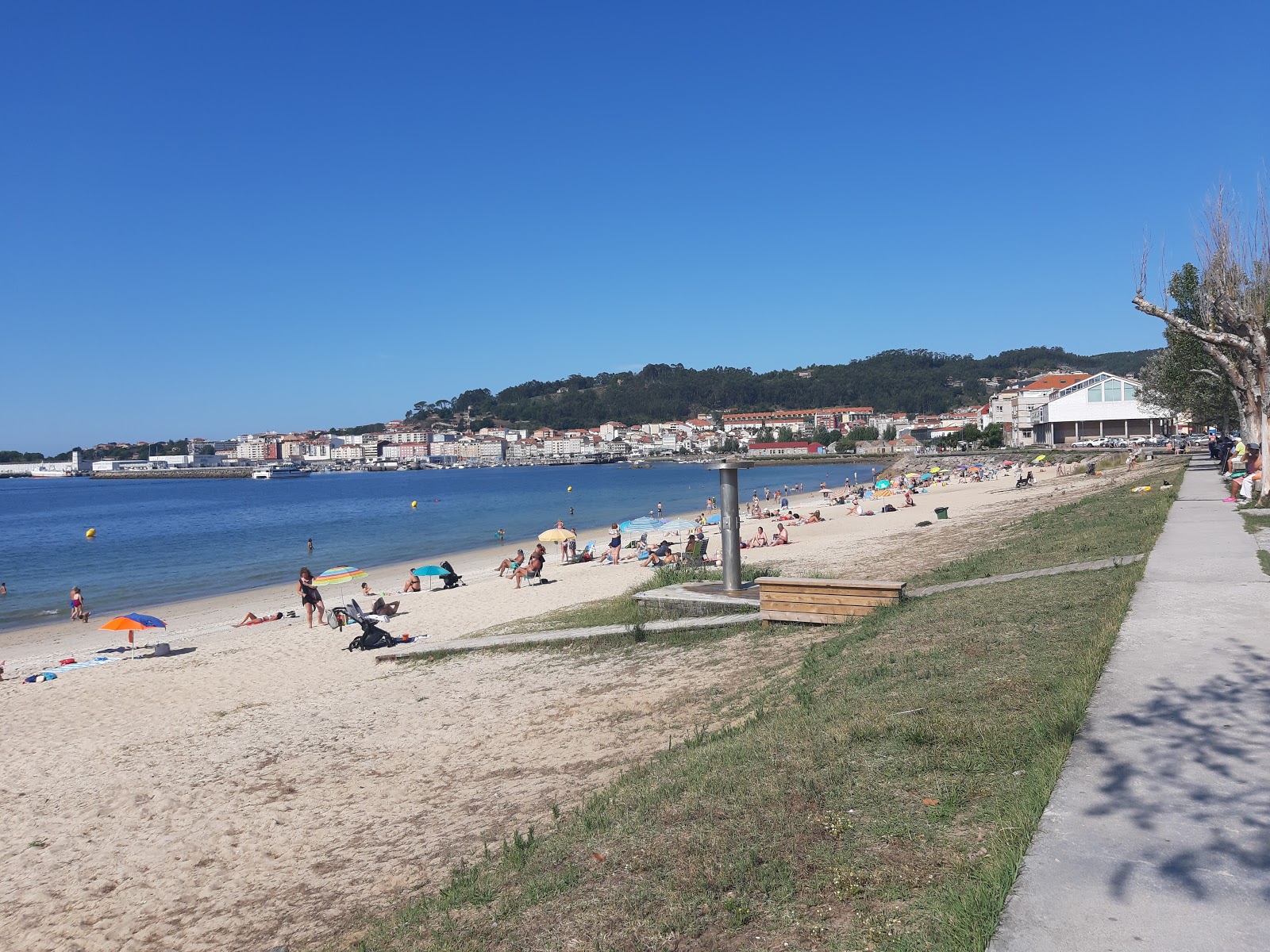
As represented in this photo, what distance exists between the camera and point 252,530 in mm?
52719

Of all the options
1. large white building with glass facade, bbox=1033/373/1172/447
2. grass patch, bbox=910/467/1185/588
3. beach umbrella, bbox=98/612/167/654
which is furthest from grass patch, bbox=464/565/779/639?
large white building with glass facade, bbox=1033/373/1172/447

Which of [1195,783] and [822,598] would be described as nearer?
[1195,783]

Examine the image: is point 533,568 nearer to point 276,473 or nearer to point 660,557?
point 660,557

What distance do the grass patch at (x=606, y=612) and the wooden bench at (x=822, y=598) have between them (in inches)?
85.0

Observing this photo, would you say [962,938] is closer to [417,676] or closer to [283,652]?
[417,676]

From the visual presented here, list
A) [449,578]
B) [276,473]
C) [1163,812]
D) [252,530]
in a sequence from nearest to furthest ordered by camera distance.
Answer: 1. [1163,812]
2. [449,578]
3. [252,530]
4. [276,473]

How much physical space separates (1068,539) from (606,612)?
7239 mm

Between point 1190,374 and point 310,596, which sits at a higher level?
point 1190,374

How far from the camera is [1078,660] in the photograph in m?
6.11

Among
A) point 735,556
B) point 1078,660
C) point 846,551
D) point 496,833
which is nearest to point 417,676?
point 735,556

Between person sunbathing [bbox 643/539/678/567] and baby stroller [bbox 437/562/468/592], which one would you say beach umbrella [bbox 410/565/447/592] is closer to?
baby stroller [bbox 437/562/468/592]

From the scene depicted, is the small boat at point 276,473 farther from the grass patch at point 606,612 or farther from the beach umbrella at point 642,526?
the grass patch at point 606,612

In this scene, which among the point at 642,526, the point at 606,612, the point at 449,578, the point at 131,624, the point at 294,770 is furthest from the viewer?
the point at 642,526

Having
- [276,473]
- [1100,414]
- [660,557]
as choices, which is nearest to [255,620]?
[660,557]
